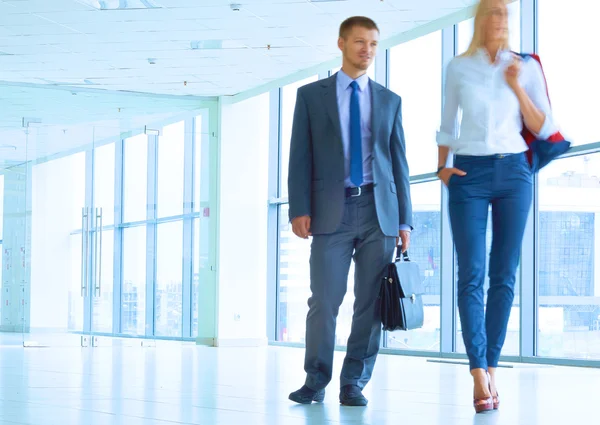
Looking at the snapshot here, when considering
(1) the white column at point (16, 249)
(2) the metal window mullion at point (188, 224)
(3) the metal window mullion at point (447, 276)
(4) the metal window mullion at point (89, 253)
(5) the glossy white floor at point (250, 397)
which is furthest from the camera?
(2) the metal window mullion at point (188, 224)

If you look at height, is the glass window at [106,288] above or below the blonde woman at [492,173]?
below

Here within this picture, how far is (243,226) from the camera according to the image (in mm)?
12406

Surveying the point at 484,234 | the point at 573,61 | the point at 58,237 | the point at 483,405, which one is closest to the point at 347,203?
the point at 484,234

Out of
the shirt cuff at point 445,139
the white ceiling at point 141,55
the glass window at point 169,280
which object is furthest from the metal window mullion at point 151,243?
the shirt cuff at point 445,139

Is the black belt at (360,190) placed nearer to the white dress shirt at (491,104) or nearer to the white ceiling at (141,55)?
the white dress shirt at (491,104)

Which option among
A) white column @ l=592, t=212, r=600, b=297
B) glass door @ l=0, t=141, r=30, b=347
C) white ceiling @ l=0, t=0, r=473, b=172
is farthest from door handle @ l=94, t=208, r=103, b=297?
white column @ l=592, t=212, r=600, b=297

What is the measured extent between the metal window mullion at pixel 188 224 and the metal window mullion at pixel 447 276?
3756mm

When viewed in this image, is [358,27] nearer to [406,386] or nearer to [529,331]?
[406,386]

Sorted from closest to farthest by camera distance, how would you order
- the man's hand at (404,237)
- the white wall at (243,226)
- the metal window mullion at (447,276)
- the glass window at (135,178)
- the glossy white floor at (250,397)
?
the glossy white floor at (250,397), the man's hand at (404,237), the metal window mullion at (447,276), the glass window at (135,178), the white wall at (243,226)

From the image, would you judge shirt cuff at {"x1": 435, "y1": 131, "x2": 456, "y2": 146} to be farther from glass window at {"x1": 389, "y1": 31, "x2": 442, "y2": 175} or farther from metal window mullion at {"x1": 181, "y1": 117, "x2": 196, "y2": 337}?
metal window mullion at {"x1": 181, "y1": 117, "x2": 196, "y2": 337}

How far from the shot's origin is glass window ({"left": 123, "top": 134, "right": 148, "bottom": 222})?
11.7 m

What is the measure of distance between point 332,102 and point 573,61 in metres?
5.16

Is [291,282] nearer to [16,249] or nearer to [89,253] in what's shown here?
[89,253]

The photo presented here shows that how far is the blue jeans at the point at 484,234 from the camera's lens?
3.35m
